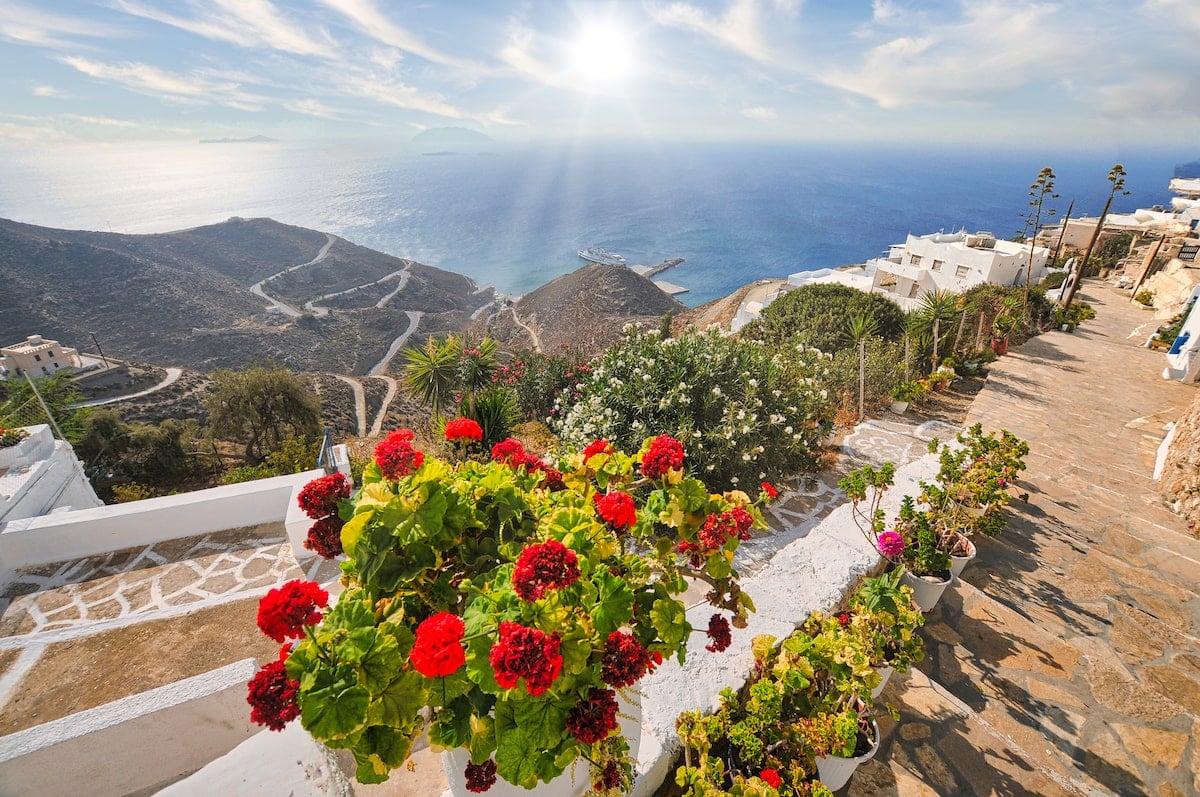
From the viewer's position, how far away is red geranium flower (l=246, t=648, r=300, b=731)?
1508mm

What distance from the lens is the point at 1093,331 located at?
53.0 feet

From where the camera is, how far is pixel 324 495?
2.23m

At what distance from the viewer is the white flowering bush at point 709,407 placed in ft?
19.0

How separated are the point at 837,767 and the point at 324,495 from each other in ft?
9.15

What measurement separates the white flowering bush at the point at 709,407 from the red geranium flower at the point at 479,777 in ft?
13.5

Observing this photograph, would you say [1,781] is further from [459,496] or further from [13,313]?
[13,313]

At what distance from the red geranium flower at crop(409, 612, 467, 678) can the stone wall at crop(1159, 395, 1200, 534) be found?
7974 millimetres

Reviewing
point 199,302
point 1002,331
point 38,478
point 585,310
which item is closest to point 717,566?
point 38,478

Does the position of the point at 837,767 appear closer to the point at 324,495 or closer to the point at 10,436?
the point at 324,495

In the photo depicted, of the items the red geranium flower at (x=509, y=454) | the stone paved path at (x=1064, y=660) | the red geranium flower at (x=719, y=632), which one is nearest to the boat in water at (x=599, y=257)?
the stone paved path at (x=1064, y=660)

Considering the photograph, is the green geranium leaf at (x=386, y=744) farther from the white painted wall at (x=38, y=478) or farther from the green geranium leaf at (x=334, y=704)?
the white painted wall at (x=38, y=478)

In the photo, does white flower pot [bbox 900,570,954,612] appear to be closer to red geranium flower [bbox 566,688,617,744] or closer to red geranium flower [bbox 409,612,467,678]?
red geranium flower [bbox 566,688,617,744]

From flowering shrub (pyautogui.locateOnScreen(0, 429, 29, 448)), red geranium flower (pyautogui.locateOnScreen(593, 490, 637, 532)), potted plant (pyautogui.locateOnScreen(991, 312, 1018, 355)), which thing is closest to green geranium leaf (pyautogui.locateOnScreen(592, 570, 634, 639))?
red geranium flower (pyautogui.locateOnScreen(593, 490, 637, 532))

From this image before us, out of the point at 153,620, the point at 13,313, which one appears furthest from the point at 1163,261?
the point at 13,313
